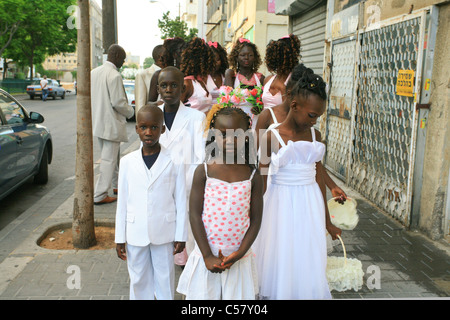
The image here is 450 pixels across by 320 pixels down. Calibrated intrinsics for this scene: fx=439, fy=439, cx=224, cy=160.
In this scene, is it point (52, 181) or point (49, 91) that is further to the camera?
point (49, 91)

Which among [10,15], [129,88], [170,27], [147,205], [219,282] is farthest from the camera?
[170,27]

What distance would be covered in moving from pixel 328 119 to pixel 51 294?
6.29 metres

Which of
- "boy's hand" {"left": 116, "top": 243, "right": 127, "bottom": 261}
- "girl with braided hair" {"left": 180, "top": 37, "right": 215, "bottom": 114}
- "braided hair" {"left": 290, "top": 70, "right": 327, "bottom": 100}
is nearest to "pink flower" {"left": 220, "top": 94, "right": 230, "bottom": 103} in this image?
"girl with braided hair" {"left": 180, "top": 37, "right": 215, "bottom": 114}

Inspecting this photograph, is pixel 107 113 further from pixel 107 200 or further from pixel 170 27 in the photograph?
pixel 170 27

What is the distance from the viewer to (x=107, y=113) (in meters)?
5.97

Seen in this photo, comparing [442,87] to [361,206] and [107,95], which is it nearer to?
[361,206]

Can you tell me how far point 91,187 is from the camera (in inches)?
181

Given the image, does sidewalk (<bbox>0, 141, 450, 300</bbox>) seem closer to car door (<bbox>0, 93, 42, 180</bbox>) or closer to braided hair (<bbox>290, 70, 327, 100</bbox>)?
car door (<bbox>0, 93, 42, 180</bbox>)

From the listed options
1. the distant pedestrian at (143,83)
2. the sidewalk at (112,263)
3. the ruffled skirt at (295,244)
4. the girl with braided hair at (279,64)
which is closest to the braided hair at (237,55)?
the girl with braided hair at (279,64)

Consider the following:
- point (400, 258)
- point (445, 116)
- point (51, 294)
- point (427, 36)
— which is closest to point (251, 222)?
point (51, 294)

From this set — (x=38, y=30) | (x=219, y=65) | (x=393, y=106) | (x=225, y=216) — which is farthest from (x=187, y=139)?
(x=38, y=30)

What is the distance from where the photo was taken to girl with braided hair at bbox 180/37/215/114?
446cm

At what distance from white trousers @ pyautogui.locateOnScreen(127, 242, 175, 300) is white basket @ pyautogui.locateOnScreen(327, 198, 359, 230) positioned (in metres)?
1.40

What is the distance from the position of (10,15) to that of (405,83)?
3210 centimetres
